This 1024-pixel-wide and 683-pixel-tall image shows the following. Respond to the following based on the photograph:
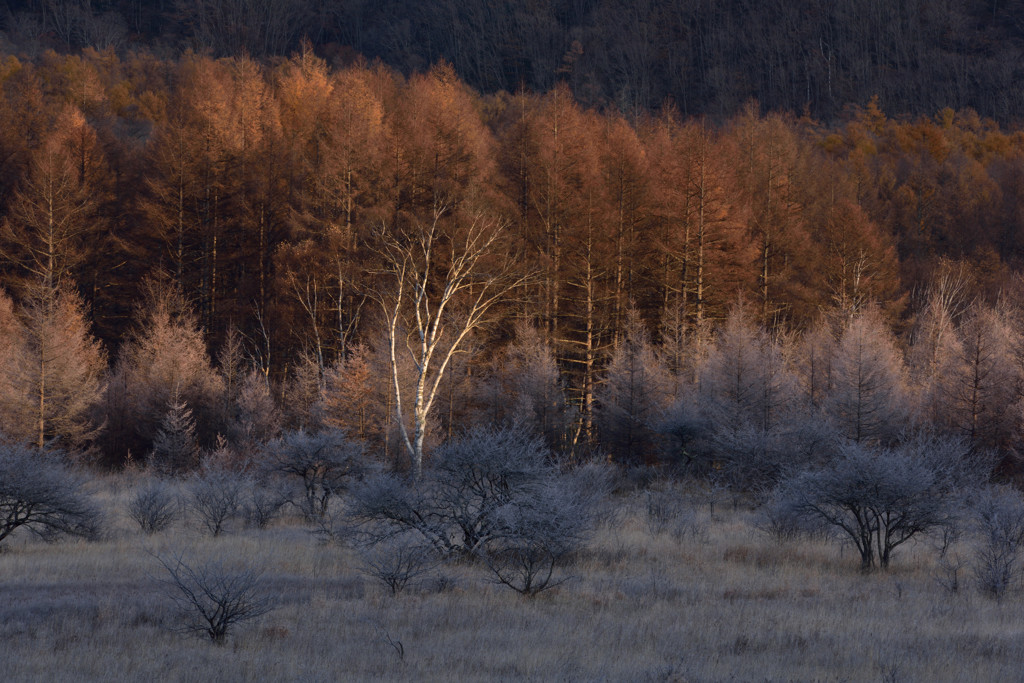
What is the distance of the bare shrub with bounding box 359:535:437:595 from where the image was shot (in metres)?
12.7

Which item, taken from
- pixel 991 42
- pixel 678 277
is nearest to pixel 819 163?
pixel 678 277

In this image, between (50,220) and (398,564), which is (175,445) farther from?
(398,564)

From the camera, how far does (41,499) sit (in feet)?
50.1

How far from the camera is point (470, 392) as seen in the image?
116ft

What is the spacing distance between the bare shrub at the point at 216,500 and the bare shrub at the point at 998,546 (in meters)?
13.6

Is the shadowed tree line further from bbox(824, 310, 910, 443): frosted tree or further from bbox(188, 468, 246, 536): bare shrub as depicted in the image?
bbox(188, 468, 246, 536): bare shrub

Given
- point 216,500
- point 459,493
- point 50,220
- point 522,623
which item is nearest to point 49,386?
point 50,220

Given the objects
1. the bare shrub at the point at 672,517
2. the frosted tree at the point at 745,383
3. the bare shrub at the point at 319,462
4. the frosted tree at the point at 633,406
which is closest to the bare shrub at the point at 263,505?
the bare shrub at the point at 319,462

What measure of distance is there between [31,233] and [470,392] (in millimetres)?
22537

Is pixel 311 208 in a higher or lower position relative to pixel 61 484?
higher

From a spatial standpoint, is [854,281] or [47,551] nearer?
[47,551]

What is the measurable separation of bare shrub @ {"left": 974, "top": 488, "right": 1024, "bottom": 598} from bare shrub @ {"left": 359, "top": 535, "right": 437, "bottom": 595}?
8217mm

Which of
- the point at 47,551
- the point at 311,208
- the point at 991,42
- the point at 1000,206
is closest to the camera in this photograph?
the point at 47,551

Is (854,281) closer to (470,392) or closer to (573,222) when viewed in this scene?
(573,222)
